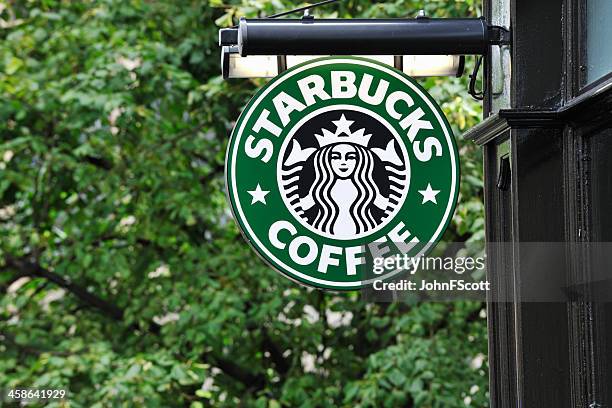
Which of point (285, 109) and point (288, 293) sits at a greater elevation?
point (285, 109)

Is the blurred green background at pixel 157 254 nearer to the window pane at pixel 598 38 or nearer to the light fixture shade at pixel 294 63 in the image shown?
the light fixture shade at pixel 294 63

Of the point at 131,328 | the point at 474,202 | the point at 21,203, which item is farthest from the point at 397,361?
the point at 21,203

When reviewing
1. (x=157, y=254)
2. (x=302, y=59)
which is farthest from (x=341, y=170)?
(x=157, y=254)

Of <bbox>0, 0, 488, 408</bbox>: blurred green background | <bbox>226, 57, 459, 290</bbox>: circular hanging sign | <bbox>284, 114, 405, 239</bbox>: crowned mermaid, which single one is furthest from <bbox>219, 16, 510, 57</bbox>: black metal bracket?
<bbox>0, 0, 488, 408</bbox>: blurred green background

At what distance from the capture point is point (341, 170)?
9.31 ft

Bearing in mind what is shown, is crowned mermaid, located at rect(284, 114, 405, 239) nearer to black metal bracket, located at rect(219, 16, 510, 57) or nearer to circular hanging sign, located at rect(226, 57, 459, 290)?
circular hanging sign, located at rect(226, 57, 459, 290)

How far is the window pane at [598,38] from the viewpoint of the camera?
102 inches

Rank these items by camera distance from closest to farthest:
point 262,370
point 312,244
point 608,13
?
point 608,13 → point 312,244 → point 262,370

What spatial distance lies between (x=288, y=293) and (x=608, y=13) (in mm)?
4826

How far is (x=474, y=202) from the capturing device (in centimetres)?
611

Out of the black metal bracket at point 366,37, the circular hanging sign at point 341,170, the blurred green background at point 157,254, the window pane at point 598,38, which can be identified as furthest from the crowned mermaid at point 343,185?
the blurred green background at point 157,254

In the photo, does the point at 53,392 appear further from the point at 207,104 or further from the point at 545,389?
the point at 545,389

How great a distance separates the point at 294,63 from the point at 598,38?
39.0 inches

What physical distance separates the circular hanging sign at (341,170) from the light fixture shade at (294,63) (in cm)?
18
